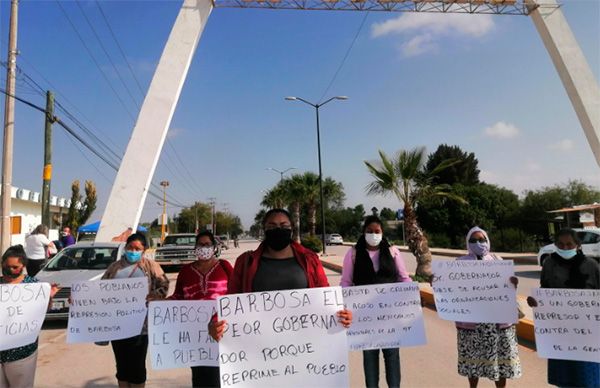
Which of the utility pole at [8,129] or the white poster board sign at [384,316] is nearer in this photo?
the white poster board sign at [384,316]

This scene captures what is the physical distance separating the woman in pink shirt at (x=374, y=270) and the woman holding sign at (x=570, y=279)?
1.24 m

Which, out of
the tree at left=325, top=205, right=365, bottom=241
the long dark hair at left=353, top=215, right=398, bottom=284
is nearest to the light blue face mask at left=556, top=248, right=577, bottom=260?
the long dark hair at left=353, top=215, right=398, bottom=284

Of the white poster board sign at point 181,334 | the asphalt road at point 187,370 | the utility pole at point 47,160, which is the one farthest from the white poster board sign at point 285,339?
the utility pole at point 47,160

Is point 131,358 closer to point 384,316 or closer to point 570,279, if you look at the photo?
point 384,316

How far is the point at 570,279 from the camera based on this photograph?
12.4 ft

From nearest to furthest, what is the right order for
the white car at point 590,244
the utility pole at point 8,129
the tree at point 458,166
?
1. the white car at point 590,244
2. the utility pole at point 8,129
3. the tree at point 458,166

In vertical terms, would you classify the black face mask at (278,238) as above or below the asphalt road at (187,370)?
above

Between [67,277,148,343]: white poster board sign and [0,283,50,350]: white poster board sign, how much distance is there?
44 centimetres

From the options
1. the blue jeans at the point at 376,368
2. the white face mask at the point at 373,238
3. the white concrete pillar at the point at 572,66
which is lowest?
the blue jeans at the point at 376,368

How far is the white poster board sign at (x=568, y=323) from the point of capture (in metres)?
3.66

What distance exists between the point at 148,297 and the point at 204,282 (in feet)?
2.50

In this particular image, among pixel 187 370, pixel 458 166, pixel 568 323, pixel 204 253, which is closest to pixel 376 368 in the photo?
pixel 568 323

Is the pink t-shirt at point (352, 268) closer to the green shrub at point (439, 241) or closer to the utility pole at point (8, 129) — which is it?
the utility pole at point (8, 129)

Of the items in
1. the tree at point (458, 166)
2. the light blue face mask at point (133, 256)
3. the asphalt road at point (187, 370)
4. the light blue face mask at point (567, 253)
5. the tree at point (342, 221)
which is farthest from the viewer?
the tree at point (342, 221)
